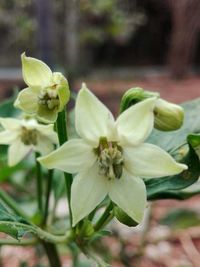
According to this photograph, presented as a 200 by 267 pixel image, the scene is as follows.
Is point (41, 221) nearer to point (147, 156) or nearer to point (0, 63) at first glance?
point (147, 156)

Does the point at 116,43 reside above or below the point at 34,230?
below

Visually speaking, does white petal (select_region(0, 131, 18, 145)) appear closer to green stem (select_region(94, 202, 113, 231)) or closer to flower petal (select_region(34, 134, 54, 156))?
flower petal (select_region(34, 134, 54, 156))

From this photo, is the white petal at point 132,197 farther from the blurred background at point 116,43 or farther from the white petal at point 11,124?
the blurred background at point 116,43

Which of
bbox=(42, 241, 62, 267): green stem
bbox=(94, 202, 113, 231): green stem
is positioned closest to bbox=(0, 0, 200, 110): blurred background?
bbox=(42, 241, 62, 267): green stem

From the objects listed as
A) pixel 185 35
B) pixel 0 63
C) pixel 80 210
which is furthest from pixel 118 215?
pixel 185 35

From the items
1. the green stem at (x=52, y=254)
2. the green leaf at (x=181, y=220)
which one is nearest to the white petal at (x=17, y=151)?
the green stem at (x=52, y=254)

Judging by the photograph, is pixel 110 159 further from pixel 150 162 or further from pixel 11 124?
pixel 11 124

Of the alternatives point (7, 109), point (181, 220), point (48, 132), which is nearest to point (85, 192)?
point (48, 132)
